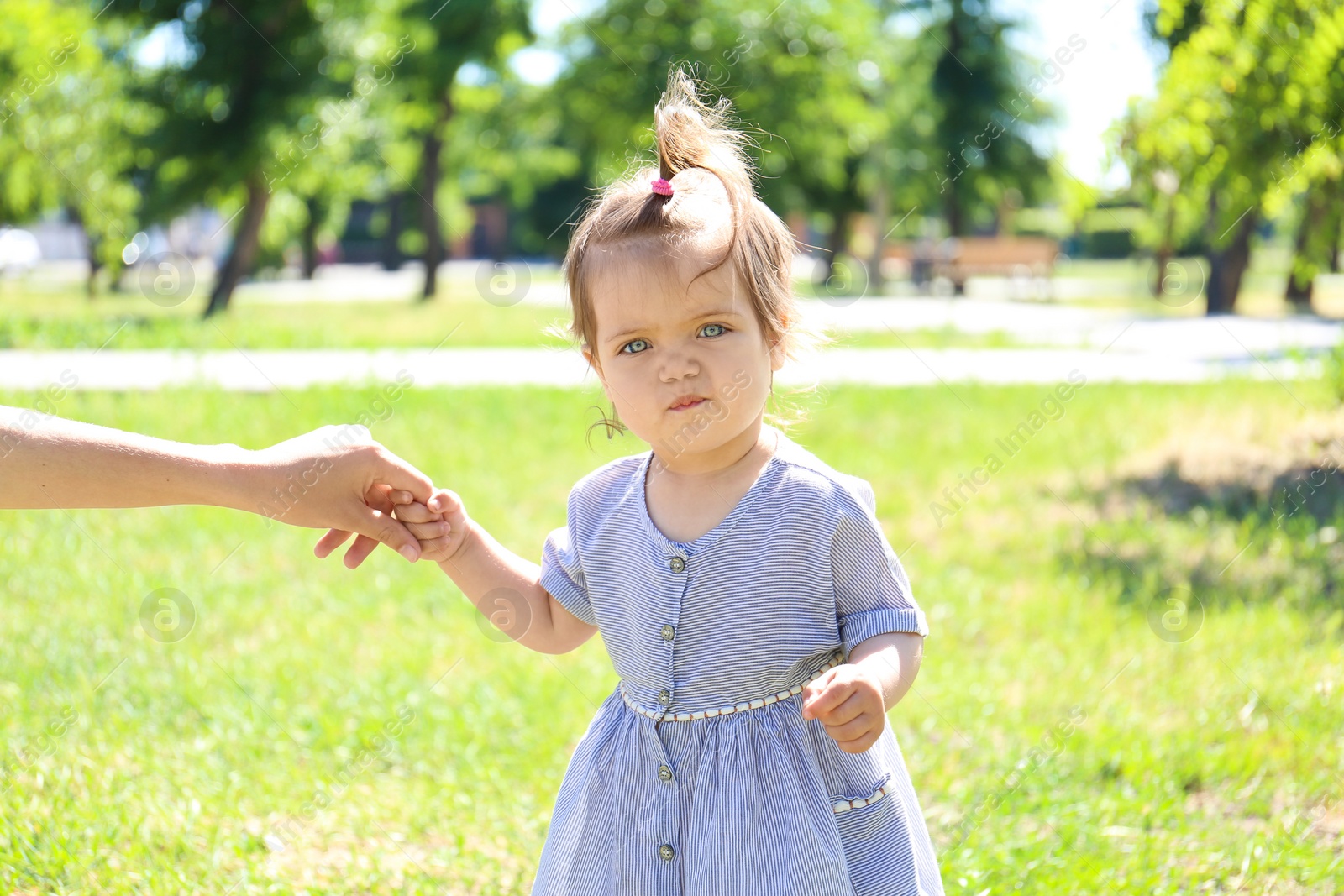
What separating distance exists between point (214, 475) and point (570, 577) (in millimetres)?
599

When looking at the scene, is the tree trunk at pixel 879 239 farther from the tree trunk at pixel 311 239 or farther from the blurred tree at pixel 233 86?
the tree trunk at pixel 311 239

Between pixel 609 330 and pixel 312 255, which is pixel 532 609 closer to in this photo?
pixel 609 330

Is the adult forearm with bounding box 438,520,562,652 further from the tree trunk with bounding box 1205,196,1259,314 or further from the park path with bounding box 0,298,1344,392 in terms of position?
the tree trunk with bounding box 1205,196,1259,314

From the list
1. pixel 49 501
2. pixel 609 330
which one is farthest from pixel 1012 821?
pixel 49 501

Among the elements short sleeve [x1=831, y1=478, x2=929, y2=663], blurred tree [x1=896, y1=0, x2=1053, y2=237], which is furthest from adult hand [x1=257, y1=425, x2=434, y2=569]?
blurred tree [x1=896, y1=0, x2=1053, y2=237]

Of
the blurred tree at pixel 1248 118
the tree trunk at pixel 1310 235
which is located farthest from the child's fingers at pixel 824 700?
the tree trunk at pixel 1310 235

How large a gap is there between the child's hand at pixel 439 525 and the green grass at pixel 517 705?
432 mm

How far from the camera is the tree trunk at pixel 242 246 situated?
15008mm

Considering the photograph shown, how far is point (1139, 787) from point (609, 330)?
2013 mm

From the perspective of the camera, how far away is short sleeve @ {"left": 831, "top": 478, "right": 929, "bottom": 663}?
167 cm

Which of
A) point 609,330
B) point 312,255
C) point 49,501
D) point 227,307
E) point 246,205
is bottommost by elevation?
point 312,255

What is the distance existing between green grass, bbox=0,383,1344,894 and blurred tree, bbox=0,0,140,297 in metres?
8.69

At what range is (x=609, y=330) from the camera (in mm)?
1702

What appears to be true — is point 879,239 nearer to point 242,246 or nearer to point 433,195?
point 433,195
